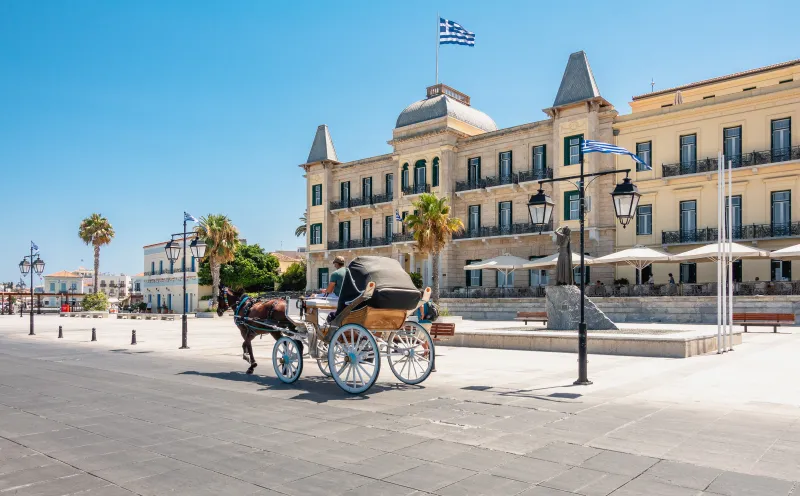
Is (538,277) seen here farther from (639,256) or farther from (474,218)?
(639,256)

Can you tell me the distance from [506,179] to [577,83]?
24.8 ft

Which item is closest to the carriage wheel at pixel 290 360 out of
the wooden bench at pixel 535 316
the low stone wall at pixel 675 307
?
the wooden bench at pixel 535 316

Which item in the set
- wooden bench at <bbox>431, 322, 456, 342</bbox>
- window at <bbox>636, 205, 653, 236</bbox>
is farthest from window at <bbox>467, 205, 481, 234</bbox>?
wooden bench at <bbox>431, 322, 456, 342</bbox>

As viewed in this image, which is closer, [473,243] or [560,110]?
[560,110]

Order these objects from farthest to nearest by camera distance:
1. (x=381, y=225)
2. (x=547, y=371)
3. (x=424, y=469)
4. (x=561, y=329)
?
(x=381, y=225) < (x=561, y=329) < (x=547, y=371) < (x=424, y=469)

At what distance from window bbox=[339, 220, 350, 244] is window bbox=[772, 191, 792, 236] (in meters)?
30.6

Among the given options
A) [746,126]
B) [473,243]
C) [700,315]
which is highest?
[746,126]

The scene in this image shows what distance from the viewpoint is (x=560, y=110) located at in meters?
38.5

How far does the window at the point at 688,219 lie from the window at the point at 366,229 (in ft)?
77.6

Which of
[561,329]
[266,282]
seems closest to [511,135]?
[561,329]

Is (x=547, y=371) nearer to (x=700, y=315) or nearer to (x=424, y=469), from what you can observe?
(x=424, y=469)

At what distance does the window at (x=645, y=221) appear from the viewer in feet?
119

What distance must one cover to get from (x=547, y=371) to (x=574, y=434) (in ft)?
17.9

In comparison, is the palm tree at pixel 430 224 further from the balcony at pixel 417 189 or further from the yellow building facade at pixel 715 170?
the yellow building facade at pixel 715 170
